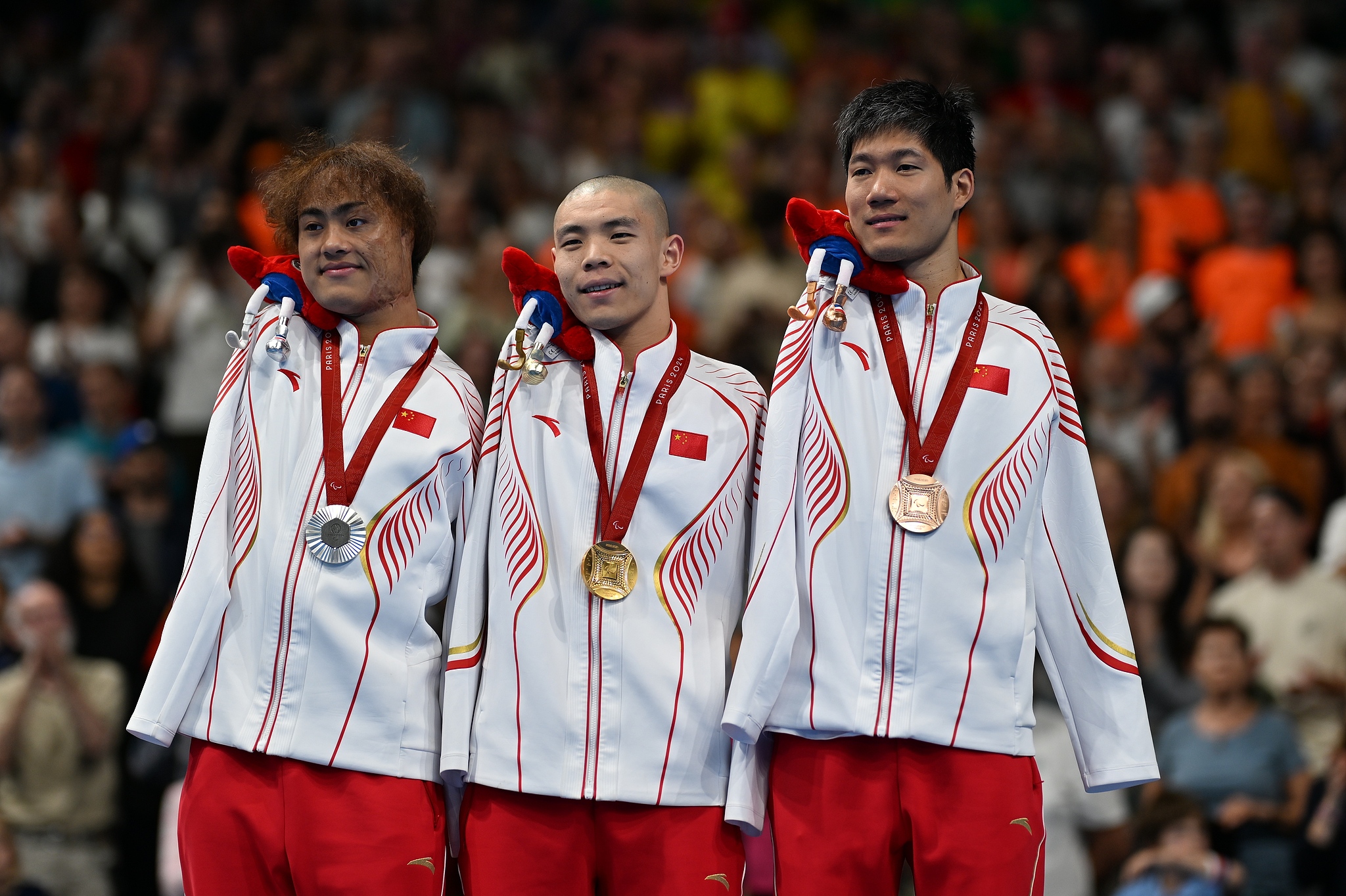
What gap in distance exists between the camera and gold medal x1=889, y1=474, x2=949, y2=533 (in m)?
4.19

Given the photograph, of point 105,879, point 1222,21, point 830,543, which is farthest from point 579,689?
point 1222,21

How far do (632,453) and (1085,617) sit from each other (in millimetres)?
1298

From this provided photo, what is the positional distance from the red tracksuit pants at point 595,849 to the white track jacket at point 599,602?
7cm

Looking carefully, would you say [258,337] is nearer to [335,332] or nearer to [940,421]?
[335,332]

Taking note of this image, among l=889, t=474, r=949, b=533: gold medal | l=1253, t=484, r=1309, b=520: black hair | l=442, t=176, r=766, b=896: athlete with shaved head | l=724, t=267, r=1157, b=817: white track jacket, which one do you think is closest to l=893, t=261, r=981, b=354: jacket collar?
l=724, t=267, r=1157, b=817: white track jacket

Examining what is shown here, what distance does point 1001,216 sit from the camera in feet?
35.4

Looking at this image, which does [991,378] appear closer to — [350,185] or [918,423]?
[918,423]

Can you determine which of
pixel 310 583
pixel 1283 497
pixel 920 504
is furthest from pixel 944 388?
pixel 1283 497

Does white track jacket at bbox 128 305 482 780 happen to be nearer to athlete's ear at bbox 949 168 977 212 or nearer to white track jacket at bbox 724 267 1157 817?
white track jacket at bbox 724 267 1157 817

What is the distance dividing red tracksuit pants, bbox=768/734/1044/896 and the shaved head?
1570mm

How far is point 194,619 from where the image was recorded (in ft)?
14.4

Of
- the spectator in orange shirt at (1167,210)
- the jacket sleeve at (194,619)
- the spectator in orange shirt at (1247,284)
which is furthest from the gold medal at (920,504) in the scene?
the spectator in orange shirt at (1167,210)

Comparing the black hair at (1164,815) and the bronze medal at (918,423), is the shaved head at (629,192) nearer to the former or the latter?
the bronze medal at (918,423)

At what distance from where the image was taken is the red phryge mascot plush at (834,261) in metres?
4.38
